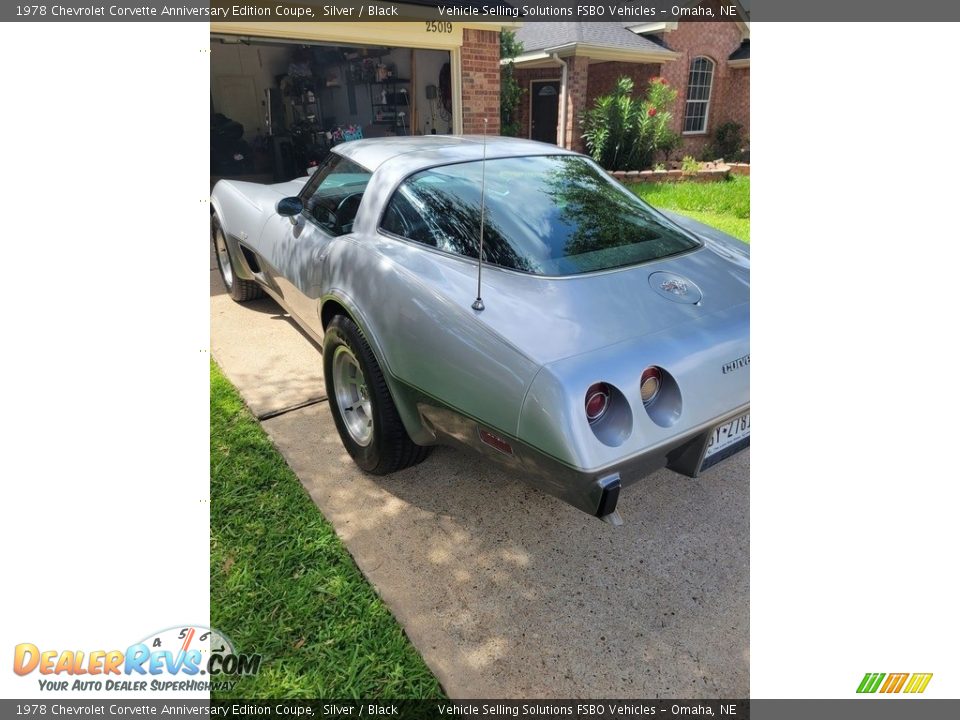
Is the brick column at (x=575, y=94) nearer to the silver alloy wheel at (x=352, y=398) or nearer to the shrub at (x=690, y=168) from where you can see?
the shrub at (x=690, y=168)

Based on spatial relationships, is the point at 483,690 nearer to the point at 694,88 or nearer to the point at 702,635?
the point at 702,635

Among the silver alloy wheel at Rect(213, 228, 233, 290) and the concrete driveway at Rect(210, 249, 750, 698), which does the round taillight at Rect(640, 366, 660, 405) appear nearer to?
the concrete driveway at Rect(210, 249, 750, 698)

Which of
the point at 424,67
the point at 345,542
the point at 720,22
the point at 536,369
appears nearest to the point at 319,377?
the point at 345,542

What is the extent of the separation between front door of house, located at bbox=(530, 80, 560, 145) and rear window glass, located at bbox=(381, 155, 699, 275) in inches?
468

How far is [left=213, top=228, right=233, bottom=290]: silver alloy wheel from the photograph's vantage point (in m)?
5.03

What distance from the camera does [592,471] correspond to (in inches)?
70.5

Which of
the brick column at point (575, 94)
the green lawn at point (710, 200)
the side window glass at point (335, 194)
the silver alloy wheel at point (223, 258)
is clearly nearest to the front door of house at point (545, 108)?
the brick column at point (575, 94)

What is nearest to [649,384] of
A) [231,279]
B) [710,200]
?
[231,279]

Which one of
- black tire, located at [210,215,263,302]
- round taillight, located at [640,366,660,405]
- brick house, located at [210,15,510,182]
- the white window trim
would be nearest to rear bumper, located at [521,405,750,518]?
round taillight, located at [640,366,660,405]

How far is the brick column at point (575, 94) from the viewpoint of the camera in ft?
40.9

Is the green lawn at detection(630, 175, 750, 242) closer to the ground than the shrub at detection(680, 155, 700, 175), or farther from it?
closer to the ground

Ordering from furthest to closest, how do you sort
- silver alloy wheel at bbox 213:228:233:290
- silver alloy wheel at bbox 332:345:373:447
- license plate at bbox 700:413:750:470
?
silver alloy wheel at bbox 213:228:233:290
silver alloy wheel at bbox 332:345:373:447
license plate at bbox 700:413:750:470

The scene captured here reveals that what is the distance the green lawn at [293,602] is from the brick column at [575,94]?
11669 millimetres
